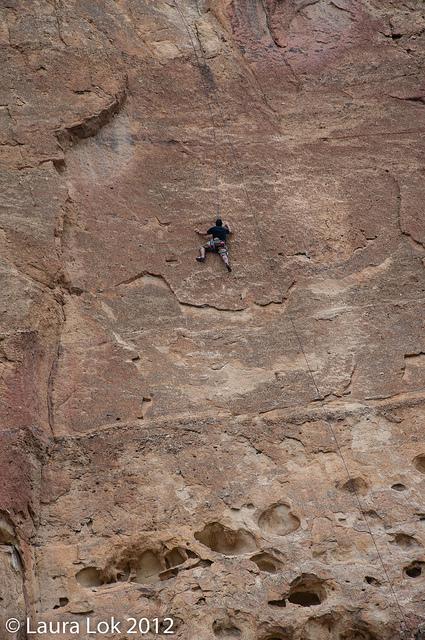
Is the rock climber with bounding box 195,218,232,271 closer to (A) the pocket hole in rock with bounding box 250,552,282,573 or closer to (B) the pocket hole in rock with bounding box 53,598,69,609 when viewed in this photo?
(A) the pocket hole in rock with bounding box 250,552,282,573

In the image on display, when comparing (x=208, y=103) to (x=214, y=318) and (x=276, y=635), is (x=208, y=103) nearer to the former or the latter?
(x=214, y=318)

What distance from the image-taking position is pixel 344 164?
11.5 meters

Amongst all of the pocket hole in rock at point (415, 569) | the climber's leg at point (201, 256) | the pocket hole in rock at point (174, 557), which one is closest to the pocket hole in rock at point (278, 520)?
A: the pocket hole in rock at point (174, 557)

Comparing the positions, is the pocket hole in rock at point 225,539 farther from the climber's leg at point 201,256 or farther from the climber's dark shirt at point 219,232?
the climber's dark shirt at point 219,232

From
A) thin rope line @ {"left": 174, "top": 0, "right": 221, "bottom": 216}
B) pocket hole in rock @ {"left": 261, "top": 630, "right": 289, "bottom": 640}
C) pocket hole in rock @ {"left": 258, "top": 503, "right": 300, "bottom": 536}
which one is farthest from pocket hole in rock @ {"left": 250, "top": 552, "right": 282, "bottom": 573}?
thin rope line @ {"left": 174, "top": 0, "right": 221, "bottom": 216}

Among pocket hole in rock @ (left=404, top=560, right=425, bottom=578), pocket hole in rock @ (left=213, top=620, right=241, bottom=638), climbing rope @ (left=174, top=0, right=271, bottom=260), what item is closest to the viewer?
pocket hole in rock @ (left=213, top=620, right=241, bottom=638)

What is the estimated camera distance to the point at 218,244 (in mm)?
10492

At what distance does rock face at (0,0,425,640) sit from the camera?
7.95 m

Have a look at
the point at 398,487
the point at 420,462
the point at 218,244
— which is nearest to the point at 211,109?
the point at 218,244

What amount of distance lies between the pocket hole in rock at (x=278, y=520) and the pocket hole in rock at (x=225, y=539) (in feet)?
0.60

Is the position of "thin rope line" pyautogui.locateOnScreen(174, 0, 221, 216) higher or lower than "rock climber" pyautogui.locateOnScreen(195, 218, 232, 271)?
higher

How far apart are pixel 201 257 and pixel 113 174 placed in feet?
5.00

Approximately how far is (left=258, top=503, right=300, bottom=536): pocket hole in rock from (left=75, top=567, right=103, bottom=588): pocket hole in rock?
1447mm

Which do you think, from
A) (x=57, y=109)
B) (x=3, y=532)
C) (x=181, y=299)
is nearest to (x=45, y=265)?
(x=181, y=299)
